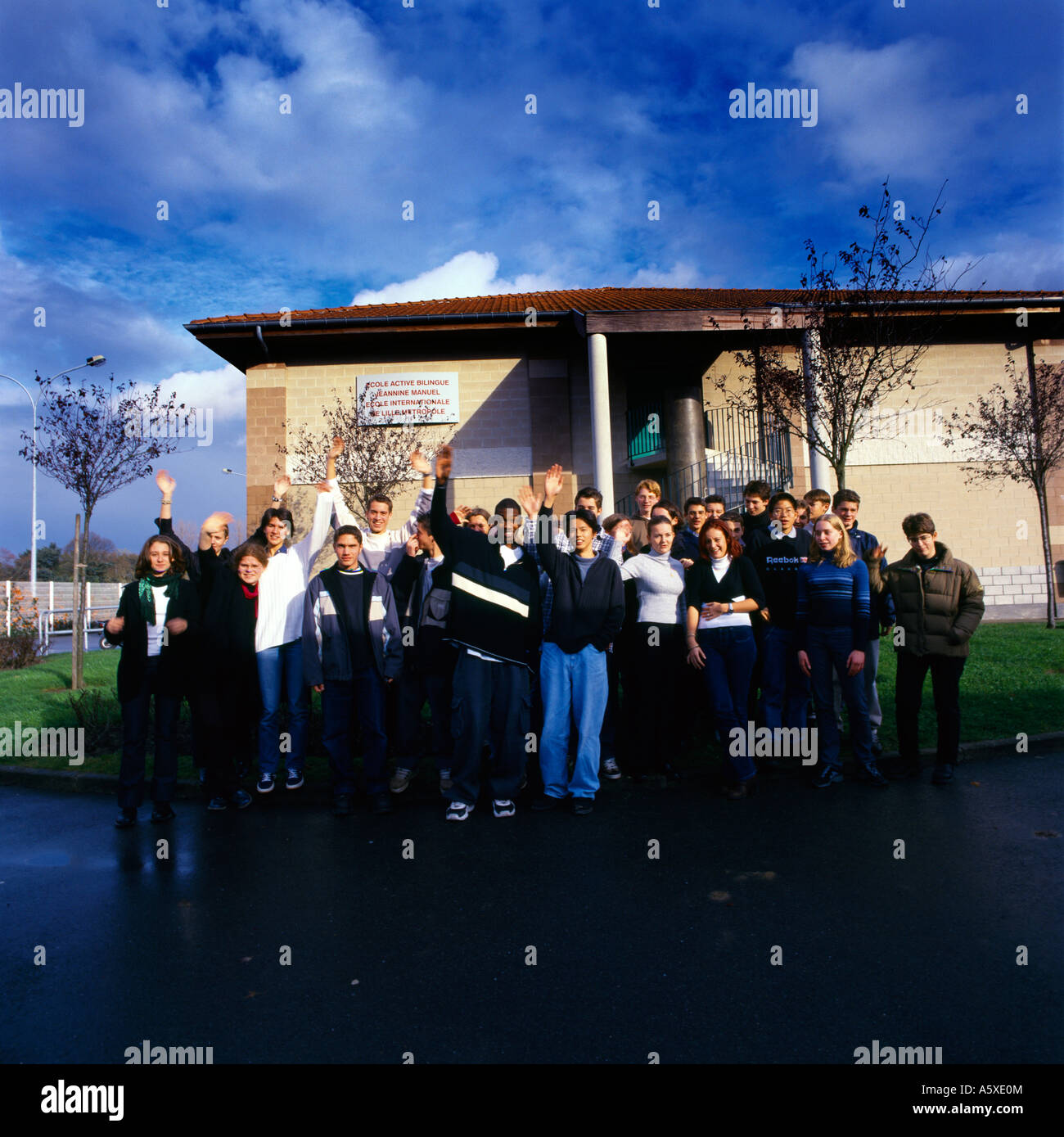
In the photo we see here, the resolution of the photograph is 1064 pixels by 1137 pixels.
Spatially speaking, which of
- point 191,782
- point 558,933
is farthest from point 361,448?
point 558,933

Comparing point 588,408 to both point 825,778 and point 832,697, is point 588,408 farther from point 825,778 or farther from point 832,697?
point 825,778

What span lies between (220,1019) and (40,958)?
1.28 metres

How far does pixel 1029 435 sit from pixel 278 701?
628 inches

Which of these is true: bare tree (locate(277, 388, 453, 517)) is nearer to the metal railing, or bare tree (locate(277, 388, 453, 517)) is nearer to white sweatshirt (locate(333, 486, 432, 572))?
the metal railing

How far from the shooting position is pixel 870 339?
9.88 meters

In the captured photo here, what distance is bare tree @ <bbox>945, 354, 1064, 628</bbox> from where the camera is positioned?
51.1ft

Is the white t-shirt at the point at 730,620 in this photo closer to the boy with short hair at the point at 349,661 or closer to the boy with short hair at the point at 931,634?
the boy with short hair at the point at 931,634

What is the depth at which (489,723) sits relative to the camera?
574cm

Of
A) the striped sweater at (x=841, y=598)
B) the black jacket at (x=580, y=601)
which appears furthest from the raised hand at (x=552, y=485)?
the striped sweater at (x=841, y=598)

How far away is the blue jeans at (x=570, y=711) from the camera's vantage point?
18.9 ft

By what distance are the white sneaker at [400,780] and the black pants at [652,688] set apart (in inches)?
70.5

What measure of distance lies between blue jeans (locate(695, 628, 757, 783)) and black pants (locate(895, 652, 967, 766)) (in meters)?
1.28
